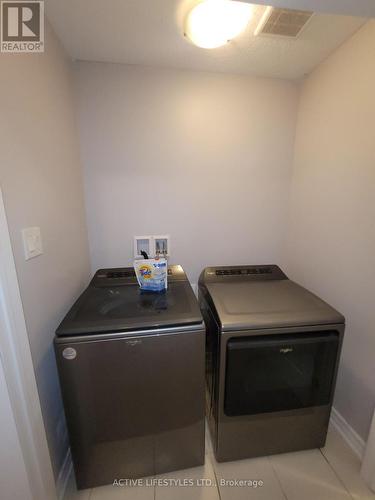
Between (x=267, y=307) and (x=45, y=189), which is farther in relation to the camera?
(x=267, y=307)

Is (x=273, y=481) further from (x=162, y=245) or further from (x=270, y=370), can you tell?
(x=162, y=245)

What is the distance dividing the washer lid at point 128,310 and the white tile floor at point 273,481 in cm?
88

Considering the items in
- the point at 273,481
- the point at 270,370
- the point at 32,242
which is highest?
the point at 32,242

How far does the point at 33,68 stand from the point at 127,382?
145cm

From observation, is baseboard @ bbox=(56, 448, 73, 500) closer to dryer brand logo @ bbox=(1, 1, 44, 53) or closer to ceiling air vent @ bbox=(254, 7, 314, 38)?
dryer brand logo @ bbox=(1, 1, 44, 53)

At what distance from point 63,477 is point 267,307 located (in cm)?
136

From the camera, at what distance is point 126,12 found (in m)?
1.00

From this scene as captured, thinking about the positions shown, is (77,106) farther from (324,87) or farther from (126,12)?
(324,87)

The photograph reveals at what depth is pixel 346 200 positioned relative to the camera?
1239 millimetres

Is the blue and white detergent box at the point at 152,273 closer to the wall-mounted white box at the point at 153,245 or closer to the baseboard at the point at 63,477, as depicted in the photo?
the wall-mounted white box at the point at 153,245

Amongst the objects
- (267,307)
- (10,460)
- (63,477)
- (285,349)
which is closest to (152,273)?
(267,307)

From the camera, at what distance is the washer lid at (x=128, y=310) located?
3.03 ft

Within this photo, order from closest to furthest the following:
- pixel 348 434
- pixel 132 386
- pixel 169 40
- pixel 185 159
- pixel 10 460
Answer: pixel 10 460 < pixel 132 386 < pixel 169 40 < pixel 348 434 < pixel 185 159

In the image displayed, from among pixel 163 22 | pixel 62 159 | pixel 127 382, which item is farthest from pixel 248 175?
pixel 127 382
